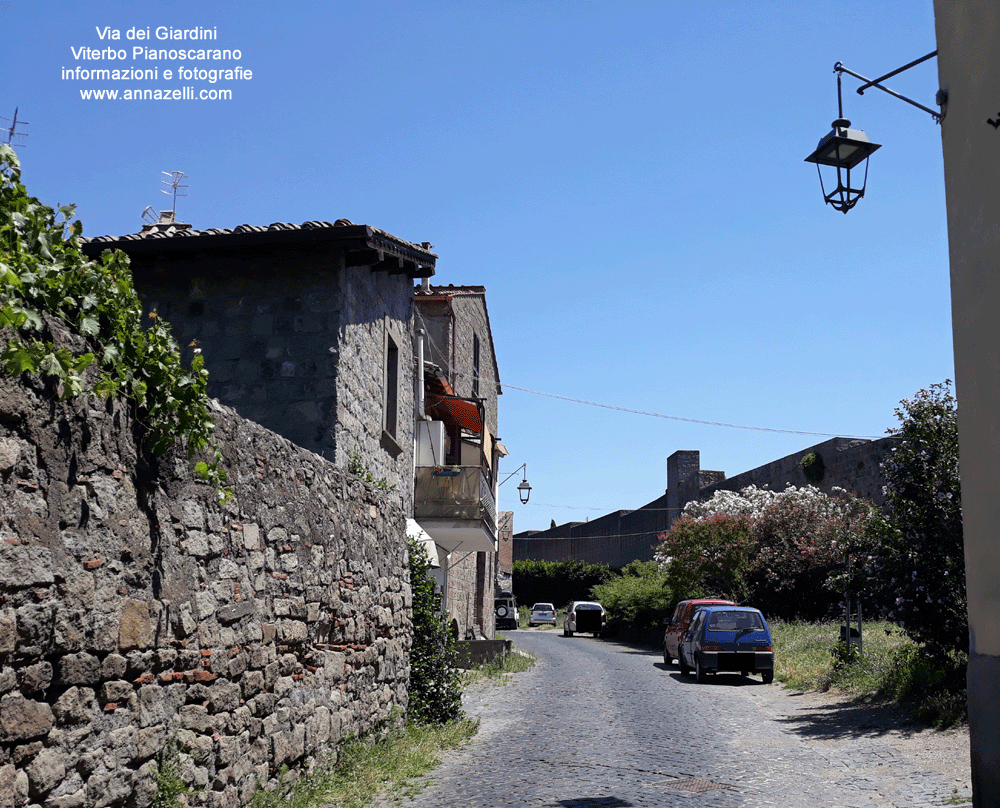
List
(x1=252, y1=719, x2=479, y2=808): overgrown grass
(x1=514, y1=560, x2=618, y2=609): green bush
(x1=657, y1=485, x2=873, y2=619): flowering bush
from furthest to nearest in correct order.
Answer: (x1=514, y1=560, x2=618, y2=609): green bush, (x1=657, y1=485, x2=873, y2=619): flowering bush, (x1=252, y1=719, x2=479, y2=808): overgrown grass

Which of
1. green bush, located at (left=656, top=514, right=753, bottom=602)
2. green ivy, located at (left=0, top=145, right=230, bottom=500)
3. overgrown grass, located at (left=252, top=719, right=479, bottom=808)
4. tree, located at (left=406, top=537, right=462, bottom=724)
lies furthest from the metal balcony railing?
green bush, located at (left=656, top=514, right=753, bottom=602)

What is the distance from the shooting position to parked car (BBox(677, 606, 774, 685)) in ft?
60.0

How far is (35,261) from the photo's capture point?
4293 millimetres

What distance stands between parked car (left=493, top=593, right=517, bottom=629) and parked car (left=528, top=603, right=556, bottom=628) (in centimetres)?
499

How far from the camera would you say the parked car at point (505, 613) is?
45.4m

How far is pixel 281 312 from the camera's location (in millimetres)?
12977

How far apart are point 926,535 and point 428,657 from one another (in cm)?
613

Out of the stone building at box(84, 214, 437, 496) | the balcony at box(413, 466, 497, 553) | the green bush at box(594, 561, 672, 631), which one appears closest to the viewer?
the stone building at box(84, 214, 437, 496)

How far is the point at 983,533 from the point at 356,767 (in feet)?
17.3

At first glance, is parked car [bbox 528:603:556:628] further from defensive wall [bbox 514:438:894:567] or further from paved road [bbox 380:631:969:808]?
paved road [bbox 380:631:969:808]

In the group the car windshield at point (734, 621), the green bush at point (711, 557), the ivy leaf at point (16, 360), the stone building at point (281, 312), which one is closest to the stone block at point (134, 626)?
the ivy leaf at point (16, 360)

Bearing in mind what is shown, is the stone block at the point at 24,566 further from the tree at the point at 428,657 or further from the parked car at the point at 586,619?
the parked car at the point at 586,619

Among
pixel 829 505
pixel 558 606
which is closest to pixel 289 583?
pixel 829 505

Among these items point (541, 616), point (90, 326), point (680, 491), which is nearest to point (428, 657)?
point (90, 326)
